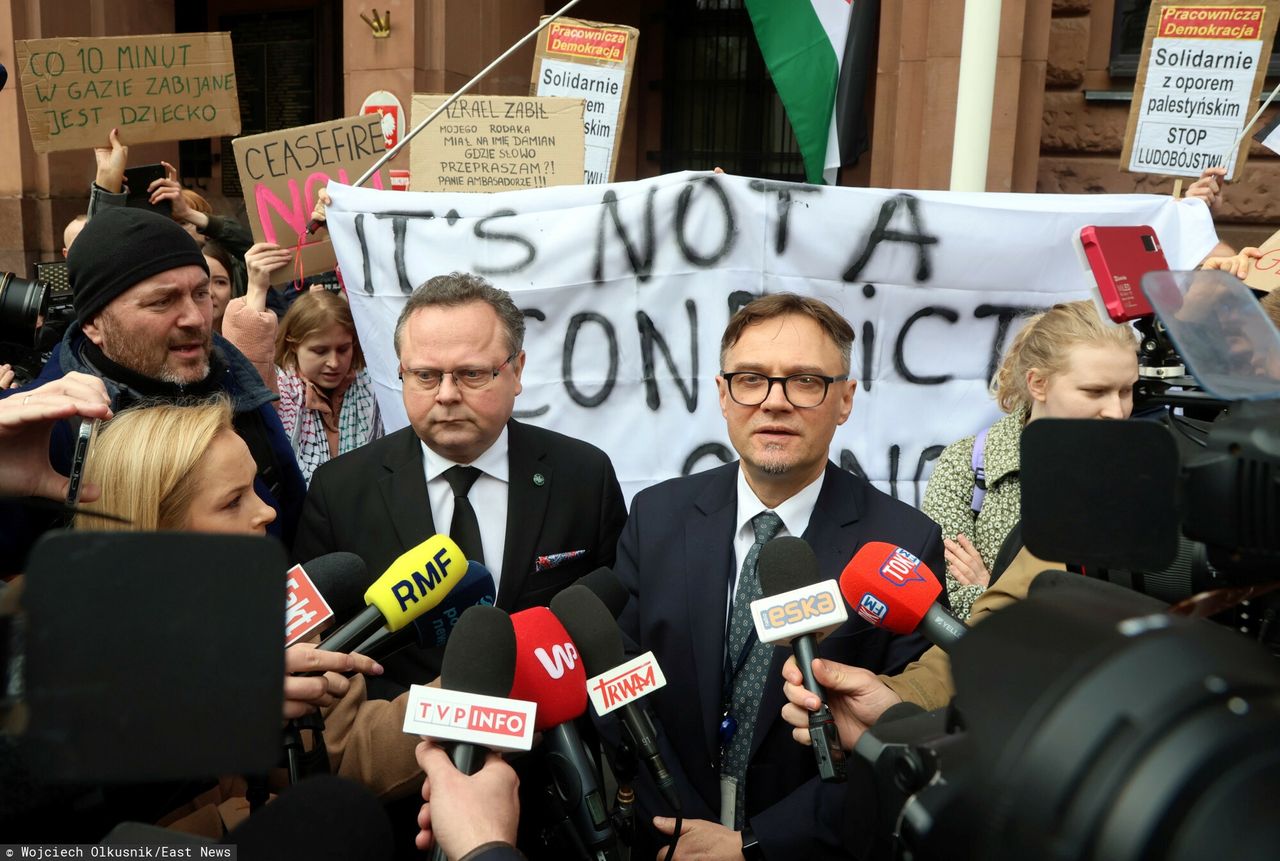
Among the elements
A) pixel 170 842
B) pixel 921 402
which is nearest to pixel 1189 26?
pixel 921 402

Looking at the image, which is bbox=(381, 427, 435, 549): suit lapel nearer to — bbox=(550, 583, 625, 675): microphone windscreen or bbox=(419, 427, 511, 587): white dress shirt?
bbox=(419, 427, 511, 587): white dress shirt

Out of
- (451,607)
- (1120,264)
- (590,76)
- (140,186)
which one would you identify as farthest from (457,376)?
(590,76)

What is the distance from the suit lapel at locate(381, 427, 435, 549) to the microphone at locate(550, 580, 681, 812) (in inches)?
33.9

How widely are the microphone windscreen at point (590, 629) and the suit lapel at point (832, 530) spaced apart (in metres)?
0.50

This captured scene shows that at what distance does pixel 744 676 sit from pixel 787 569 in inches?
20.5

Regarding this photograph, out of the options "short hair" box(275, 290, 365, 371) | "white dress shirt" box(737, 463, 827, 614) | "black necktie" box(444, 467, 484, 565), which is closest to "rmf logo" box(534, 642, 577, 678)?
"white dress shirt" box(737, 463, 827, 614)

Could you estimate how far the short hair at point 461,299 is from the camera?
2.75 metres

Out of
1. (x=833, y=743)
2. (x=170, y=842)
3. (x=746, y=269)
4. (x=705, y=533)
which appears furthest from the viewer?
(x=746, y=269)

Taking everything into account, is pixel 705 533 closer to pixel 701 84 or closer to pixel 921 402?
pixel 921 402

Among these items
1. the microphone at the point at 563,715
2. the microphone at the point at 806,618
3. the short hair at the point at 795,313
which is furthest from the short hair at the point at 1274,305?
the microphone at the point at 563,715

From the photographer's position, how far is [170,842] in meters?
1.03

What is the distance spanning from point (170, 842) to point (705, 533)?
146 cm

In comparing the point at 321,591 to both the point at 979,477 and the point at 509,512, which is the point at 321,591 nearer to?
the point at 509,512

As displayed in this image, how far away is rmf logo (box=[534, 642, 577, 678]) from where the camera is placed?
65.9 inches
